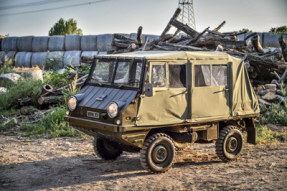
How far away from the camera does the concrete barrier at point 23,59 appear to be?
24.2m

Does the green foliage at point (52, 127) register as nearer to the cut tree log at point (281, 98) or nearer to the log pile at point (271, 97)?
the log pile at point (271, 97)

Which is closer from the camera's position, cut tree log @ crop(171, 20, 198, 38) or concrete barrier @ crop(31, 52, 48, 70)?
cut tree log @ crop(171, 20, 198, 38)

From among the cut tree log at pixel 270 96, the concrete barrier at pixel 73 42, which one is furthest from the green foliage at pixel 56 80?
the concrete barrier at pixel 73 42

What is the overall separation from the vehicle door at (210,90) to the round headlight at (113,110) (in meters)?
1.54

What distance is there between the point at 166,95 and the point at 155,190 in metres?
1.66

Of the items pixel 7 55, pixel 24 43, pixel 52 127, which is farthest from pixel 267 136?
pixel 7 55

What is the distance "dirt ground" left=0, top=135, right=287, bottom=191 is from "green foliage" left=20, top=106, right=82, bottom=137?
0.92m

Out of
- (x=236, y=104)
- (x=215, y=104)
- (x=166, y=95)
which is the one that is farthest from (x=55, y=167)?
(x=236, y=104)

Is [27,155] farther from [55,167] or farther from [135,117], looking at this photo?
[135,117]

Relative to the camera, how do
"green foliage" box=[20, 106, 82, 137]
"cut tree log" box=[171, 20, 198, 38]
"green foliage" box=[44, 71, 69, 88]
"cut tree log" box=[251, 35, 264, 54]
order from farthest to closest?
"green foliage" box=[44, 71, 69, 88] → "cut tree log" box=[171, 20, 198, 38] → "cut tree log" box=[251, 35, 264, 54] → "green foliage" box=[20, 106, 82, 137]

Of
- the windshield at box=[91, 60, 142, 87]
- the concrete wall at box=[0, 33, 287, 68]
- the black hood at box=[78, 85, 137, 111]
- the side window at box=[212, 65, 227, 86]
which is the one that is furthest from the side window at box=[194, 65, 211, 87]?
the concrete wall at box=[0, 33, 287, 68]

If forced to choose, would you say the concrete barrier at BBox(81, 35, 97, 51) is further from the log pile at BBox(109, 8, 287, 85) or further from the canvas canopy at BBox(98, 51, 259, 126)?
the canvas canopy at BBox(98, 51, 259, 126)

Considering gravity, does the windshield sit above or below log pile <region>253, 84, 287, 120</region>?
above

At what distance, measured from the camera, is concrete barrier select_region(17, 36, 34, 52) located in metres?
24.9
